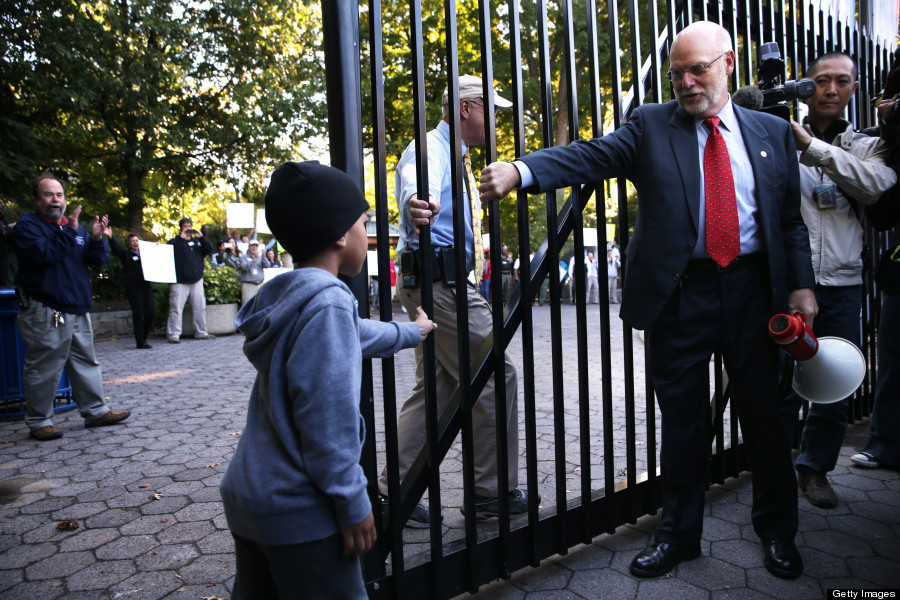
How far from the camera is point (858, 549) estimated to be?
111 inches

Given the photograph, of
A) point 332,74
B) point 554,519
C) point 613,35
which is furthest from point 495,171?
point 554,519

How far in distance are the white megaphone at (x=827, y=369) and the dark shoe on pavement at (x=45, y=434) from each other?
5204 millimetres

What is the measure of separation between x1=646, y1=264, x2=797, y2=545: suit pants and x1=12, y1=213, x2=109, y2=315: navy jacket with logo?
4672 mm

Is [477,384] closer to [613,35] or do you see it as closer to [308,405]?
[308,405]

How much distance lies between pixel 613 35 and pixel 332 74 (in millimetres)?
1362

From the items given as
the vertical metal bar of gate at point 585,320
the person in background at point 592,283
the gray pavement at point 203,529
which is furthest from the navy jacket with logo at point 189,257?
the person in background at point 592,283

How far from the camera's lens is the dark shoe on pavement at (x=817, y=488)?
3.29m

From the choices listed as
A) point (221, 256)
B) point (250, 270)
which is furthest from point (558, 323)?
point (221, 256)

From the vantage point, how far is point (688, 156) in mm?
2639

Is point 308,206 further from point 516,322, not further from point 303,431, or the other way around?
point 516,322

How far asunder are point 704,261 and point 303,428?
1.84 metres

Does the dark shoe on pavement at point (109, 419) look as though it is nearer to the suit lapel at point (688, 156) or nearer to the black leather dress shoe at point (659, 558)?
the black leather dress shoe at point (659, 558)

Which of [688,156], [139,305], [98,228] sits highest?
[98,228]

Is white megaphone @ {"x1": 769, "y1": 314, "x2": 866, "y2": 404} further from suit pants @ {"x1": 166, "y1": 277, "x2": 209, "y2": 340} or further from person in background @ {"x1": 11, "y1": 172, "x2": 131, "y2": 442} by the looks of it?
suit pants @ {"x1": 166, "y1": 277, "x2": 209, "y2": 340}
